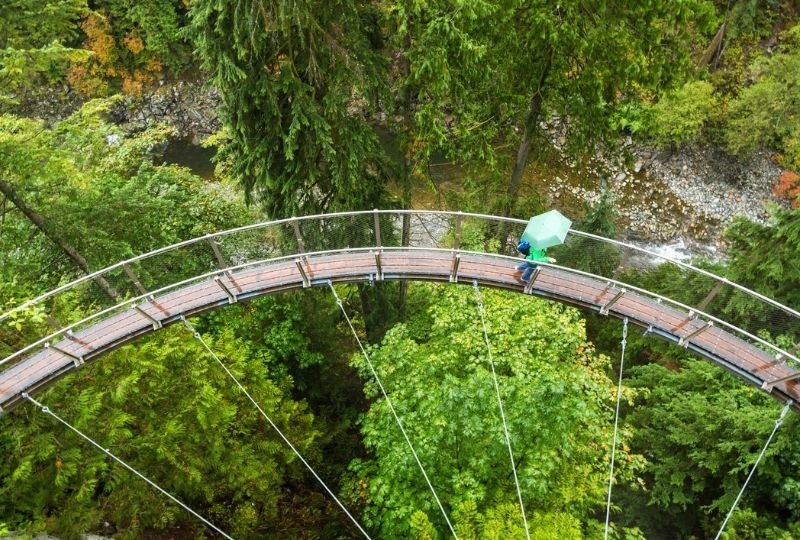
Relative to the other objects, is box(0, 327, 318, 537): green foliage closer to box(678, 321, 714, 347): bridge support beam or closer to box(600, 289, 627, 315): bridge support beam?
box(600, 289, 627, 315): bridge support beam

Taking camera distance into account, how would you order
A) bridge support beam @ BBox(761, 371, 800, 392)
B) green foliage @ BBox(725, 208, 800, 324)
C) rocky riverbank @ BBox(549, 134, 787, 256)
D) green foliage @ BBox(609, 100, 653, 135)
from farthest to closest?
green foliage @ BBox(609, 100, 653, 135)
rocky riverbank @ BBox(549, 134, 787, 256)
green foliage @ BBox(725, 208, 800, 324)
bridge support beam @ BBox(761, 371, 800, 392)

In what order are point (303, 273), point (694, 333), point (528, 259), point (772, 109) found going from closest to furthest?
point (694, 333) < point (528, 259) < point (303, 273) < point (772, 109)

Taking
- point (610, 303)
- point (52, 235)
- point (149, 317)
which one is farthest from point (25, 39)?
point (610, 303)

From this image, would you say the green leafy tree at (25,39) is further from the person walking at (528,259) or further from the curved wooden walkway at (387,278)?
the person walking at (528,259)

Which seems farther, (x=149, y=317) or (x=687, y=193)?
(x=687, y=193)

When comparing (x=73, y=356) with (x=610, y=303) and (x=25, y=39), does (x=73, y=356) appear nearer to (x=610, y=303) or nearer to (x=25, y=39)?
(x=25, y=39)

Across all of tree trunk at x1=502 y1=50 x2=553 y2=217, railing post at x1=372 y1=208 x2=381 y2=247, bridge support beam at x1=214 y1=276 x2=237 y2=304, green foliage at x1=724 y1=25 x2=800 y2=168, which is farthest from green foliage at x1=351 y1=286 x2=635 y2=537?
green foliage at x1=724 y1=25 x2=800 y2=168
